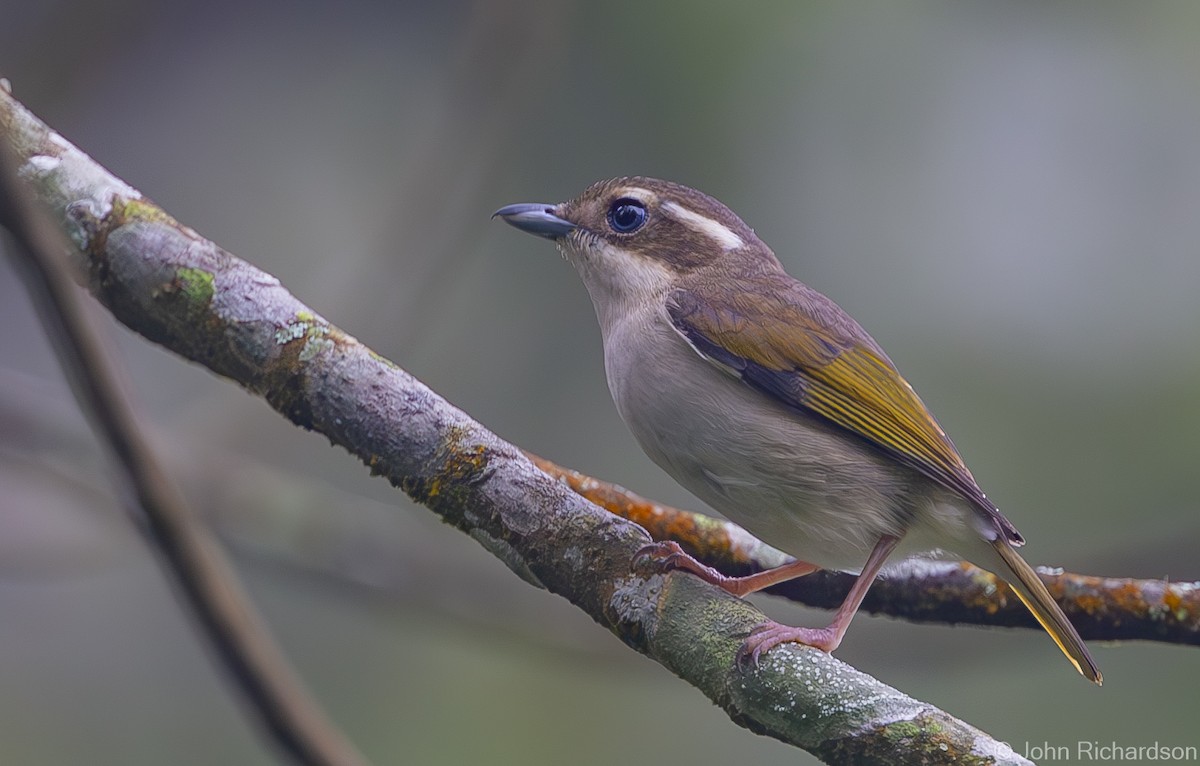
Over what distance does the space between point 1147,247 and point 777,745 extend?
205 inches

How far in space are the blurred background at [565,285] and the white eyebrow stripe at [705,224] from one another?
159 cm

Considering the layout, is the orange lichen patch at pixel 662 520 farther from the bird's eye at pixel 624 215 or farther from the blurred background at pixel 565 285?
the blurred background at pixel 565 285

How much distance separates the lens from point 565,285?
8883 mm

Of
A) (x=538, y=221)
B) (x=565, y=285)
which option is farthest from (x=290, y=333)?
(x=565, y=285)

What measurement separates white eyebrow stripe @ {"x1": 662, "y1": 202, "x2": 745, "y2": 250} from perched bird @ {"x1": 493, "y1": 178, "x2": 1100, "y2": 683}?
10.1 inches

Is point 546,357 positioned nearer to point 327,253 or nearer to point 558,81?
point 327,253

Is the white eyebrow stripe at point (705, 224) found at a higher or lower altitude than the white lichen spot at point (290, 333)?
higher

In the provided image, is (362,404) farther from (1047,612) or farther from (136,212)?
(1047,612)

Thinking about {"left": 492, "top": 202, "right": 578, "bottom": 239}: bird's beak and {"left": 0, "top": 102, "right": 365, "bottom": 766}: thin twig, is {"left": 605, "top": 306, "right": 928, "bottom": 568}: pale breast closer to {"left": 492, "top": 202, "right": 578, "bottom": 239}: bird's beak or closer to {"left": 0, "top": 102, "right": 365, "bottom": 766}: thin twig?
{"left": 492, "top": 202, "right": 578, "bottom": 239}: bird's beak

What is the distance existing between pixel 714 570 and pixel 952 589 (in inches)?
35.0

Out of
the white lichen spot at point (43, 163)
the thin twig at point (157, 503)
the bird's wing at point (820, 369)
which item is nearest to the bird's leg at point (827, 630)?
the bird's wing at point (820, 369)

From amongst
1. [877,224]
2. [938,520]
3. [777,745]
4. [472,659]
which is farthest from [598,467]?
[938,520]

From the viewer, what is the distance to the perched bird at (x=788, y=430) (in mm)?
3703

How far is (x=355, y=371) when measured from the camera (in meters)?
3.20
